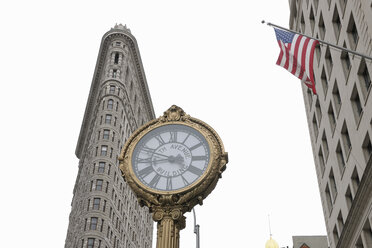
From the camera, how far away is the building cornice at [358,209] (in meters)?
29.6

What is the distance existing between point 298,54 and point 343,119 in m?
20.2

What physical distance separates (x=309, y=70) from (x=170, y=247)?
37.2 ft

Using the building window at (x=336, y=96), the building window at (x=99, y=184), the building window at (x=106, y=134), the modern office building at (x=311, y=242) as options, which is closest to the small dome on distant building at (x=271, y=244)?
the modern office building at (x=311, y=242)

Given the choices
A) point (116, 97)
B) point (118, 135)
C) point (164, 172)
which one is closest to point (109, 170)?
point (118, 135)

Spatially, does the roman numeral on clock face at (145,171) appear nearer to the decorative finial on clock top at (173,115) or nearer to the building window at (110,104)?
the decorative finial on clock top at (173,115)

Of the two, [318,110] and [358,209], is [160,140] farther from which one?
[318,110]

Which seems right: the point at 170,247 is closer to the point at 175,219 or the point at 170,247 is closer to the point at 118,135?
the point at 175,219

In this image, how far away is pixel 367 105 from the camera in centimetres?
3070

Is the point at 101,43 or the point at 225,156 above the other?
the point at 101,43

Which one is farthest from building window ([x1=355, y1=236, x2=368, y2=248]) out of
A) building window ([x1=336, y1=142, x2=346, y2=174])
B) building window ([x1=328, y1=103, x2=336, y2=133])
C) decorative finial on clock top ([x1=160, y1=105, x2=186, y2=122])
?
decorative finial on clock top ([x1=160, y1=105, x2=186, y2=122])

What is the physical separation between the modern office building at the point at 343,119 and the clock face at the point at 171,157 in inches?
920

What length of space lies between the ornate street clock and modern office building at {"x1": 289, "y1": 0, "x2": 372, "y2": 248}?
23331 millimetres

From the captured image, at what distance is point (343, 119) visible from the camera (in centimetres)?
3562

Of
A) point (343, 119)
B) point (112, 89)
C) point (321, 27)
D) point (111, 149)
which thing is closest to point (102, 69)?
point (112, 89)
